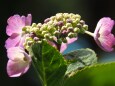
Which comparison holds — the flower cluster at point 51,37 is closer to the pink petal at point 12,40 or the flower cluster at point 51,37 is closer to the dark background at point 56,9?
the pink petal at point 12,40

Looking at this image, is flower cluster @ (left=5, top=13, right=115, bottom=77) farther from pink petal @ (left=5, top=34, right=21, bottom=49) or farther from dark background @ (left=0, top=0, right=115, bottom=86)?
dark background @ (left=0, top=0, right=115, bottom=86)

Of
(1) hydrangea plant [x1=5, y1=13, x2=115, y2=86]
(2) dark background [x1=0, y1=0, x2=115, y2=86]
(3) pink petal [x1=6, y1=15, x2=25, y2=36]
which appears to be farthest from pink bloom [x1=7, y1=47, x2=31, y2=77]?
(2) dark background [x1=0, y1=0, x2=115, y2=86]

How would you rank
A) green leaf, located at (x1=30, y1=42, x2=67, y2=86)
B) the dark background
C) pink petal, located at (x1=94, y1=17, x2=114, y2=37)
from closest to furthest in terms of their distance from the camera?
green leaf, located at (x1=30, y1=42, x2=67, y2=86) < pink petal, located at (x1=94, y1=17, x2=114, y2=37) < the dark background

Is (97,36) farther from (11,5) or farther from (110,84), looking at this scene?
(11,5)

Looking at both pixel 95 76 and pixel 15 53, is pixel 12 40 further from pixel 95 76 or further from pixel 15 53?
pixel 95 76

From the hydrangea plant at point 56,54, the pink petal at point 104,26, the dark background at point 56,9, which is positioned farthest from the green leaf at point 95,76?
the dark background at point 56,9
